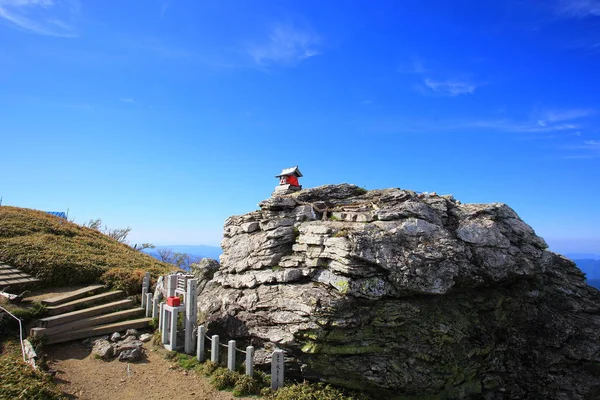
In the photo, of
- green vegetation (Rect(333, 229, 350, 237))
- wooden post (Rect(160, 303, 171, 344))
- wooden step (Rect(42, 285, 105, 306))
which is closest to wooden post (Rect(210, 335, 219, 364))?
wooden post (Rect(160, 303, 171, 344))

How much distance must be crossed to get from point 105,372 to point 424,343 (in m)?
12.2

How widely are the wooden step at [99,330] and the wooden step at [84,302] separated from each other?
66.4 inches

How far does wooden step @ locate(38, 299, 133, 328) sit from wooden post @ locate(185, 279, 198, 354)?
206 inches

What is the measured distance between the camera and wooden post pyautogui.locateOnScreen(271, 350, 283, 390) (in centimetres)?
1239

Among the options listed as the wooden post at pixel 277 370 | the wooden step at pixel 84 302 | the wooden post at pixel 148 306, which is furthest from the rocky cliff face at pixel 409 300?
the wooden step at pixel 84 302

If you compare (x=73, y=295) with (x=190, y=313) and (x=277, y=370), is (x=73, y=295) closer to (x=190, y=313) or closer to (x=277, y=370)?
(x=190, y=313)

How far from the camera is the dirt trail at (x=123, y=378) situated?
1207 centimetres

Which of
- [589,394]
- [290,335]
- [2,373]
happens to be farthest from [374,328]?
[2,373]

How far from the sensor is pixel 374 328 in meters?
13.0

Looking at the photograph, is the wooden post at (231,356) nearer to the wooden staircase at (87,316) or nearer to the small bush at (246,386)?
the small bush at (246,386)

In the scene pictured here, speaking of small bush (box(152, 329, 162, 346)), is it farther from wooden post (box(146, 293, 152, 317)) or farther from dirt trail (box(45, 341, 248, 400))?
wooden post (box(146, 293, 152, 317))

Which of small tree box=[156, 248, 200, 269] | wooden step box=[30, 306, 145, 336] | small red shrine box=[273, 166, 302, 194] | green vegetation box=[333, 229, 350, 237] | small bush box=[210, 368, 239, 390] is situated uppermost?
small red shrine box=[273, 166, 302, 194]

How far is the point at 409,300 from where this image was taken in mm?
13633

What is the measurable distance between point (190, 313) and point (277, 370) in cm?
490
